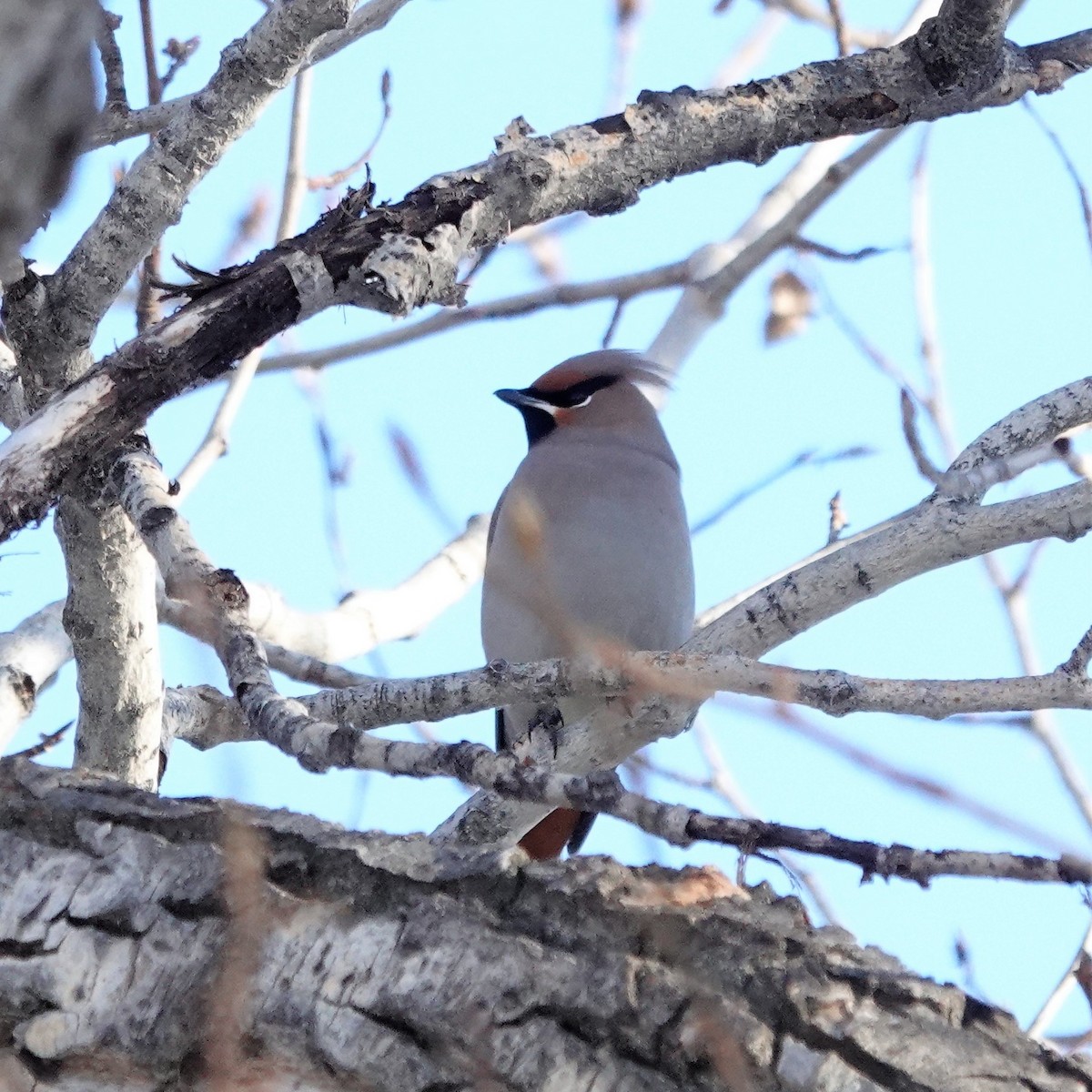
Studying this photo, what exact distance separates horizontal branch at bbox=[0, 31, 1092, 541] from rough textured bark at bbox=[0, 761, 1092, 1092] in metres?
0.66

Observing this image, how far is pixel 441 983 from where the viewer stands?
5.92 feet

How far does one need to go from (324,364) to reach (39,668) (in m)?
1.84

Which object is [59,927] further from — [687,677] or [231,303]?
[231,303]

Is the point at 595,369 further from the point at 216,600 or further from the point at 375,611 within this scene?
the point at 216,600

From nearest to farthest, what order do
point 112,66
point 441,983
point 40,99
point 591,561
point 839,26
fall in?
1. point 40,99
2. point 441,983
3. point 112,66
4. point 839,26
5. point 591,561

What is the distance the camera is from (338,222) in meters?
2.48

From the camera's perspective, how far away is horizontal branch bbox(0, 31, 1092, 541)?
240 cm

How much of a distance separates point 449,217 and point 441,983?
1272 mm

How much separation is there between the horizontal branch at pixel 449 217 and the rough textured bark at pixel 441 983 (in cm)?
66

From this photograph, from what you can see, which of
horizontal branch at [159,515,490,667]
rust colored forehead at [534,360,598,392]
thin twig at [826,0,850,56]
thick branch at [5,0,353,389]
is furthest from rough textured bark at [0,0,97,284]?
rust colored forehead at [534,360,598,392]

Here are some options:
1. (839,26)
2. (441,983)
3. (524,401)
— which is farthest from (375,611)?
(441,983)

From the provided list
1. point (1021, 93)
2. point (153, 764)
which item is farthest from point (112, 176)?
point (1021, 93)

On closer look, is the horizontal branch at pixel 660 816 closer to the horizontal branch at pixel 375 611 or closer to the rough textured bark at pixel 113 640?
the rough textured bark at pixel 113 640

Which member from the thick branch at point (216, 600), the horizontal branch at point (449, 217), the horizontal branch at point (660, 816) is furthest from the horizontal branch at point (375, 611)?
the horizontal branch at point (660, 816)
